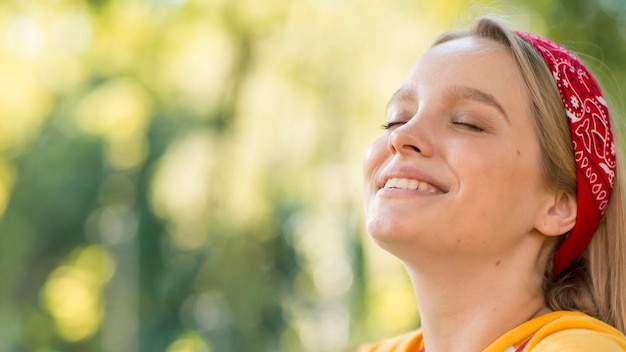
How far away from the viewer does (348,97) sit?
681 cm

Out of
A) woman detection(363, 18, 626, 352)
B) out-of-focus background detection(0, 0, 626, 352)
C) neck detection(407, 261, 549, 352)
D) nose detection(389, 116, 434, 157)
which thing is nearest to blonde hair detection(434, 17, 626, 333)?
woman detection(363, 18, 626, 352)

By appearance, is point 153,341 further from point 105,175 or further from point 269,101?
point 269,101

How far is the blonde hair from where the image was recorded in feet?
6.16

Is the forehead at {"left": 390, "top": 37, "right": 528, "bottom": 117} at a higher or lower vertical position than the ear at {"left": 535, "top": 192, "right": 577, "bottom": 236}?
higher

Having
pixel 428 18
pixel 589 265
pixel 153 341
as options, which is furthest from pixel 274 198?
pixel 153 341

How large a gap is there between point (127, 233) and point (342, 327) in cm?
1101

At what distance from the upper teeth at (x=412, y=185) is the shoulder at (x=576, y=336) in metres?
0.33

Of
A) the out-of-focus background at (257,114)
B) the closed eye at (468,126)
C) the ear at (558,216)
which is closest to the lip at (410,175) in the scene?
the closed eye at (468,126)

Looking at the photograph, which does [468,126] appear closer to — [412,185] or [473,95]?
[473,95]

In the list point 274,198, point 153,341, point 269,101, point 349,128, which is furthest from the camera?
point 153,341

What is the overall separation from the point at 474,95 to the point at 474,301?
1.33 feet

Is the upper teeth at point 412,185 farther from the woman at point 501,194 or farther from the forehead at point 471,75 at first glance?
the forehead at point 471,75

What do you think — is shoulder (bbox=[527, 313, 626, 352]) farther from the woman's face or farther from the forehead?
the forehead

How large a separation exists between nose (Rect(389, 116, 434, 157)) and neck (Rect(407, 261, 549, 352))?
0.23 m
